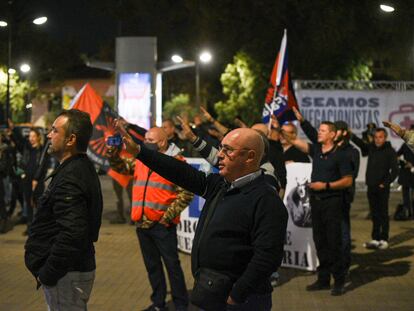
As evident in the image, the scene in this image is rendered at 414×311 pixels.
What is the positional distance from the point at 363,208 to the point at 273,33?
1461cm

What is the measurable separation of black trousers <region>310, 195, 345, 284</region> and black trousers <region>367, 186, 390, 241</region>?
3.93 meters

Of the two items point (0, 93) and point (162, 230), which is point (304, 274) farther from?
point (0, 93)

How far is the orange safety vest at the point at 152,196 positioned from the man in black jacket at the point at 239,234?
371 centimetres

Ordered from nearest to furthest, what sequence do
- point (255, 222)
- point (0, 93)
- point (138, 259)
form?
point (255, 222), point (138, 259), point (0, 93)

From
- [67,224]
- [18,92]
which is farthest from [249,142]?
[18,92]

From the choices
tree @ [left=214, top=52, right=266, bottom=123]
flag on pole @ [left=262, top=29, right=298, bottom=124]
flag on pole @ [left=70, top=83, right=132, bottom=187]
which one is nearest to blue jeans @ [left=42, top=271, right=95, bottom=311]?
flag on pole @ [left=262, top=29, right=298, bottom=124]

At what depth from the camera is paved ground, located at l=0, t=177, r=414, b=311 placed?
32.4 feet

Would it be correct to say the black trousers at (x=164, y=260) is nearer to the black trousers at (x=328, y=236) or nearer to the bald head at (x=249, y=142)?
the black trousers at (x=328, y=236)

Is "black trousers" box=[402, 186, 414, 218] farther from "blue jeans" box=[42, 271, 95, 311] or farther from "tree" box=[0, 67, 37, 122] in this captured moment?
"tree" box=[0, 67, 37, 122]

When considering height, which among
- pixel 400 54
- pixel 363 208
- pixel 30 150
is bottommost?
pixel 363 208

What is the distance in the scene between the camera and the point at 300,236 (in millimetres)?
12195

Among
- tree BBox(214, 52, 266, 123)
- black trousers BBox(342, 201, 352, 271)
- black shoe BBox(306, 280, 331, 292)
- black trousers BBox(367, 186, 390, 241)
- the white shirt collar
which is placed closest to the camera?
the white shirt collar

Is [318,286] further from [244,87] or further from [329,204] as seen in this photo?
[244,87]

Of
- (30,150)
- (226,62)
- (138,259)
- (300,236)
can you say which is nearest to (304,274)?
(300,236)
